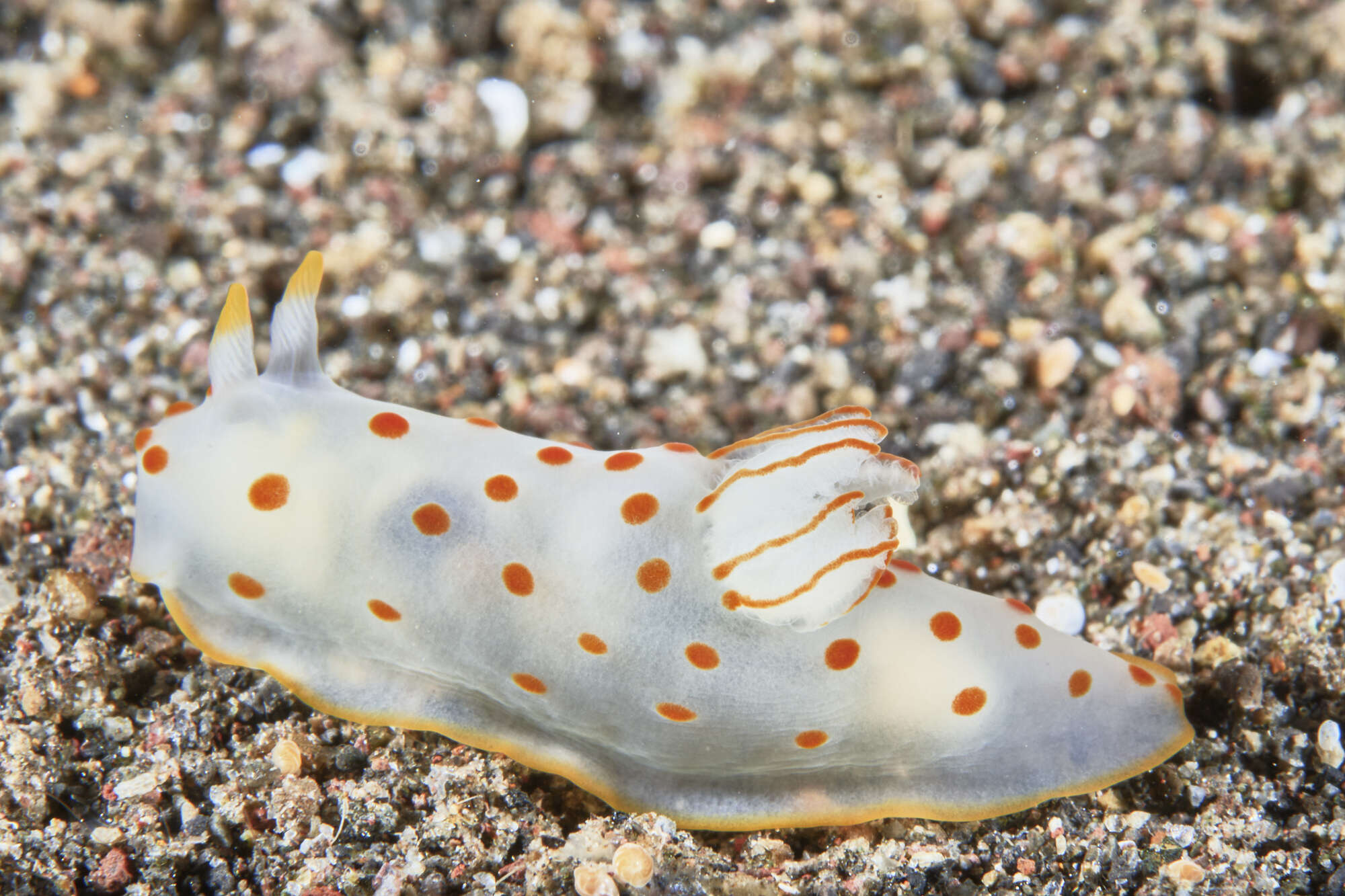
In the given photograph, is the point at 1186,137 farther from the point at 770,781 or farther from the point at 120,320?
the point at 120,320

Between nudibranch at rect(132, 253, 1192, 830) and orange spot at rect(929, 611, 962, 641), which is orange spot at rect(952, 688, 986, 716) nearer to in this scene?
nudibranch at rect(132, 253, 1192, 830)

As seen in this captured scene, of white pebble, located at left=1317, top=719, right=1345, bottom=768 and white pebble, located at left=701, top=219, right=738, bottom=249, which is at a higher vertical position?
white pebble, located at left=701, top=219, right=738, bottom=249

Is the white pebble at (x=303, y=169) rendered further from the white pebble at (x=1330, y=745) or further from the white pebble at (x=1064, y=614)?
the white pebble at (x=1330, y=745)

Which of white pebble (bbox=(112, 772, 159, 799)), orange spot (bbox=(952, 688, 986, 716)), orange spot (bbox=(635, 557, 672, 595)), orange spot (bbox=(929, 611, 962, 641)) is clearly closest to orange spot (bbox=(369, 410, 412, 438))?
orange spot (bbox=(635, 557, 672, 595))

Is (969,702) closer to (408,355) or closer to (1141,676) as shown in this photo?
(1141,676)

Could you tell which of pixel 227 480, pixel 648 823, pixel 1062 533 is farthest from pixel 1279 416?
pixel 227 480

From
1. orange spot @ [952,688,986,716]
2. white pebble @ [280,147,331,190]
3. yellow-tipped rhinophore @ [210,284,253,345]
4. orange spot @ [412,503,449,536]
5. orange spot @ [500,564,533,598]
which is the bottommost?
orange spot @ [952,688,986,716]

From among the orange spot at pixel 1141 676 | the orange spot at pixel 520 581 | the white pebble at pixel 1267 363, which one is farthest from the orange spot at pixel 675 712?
the white pebble at pixel 1267 363

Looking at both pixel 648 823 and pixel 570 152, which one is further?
pixel 570 152

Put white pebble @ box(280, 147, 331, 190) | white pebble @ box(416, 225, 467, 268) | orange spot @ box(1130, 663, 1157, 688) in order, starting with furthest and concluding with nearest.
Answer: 1. white pebble @ box(280, 147, 331, 190)
2. white pebble @ box(416, 225, 467, 268)
3. orange spot @ box(1130, 663, 1157, 688)
